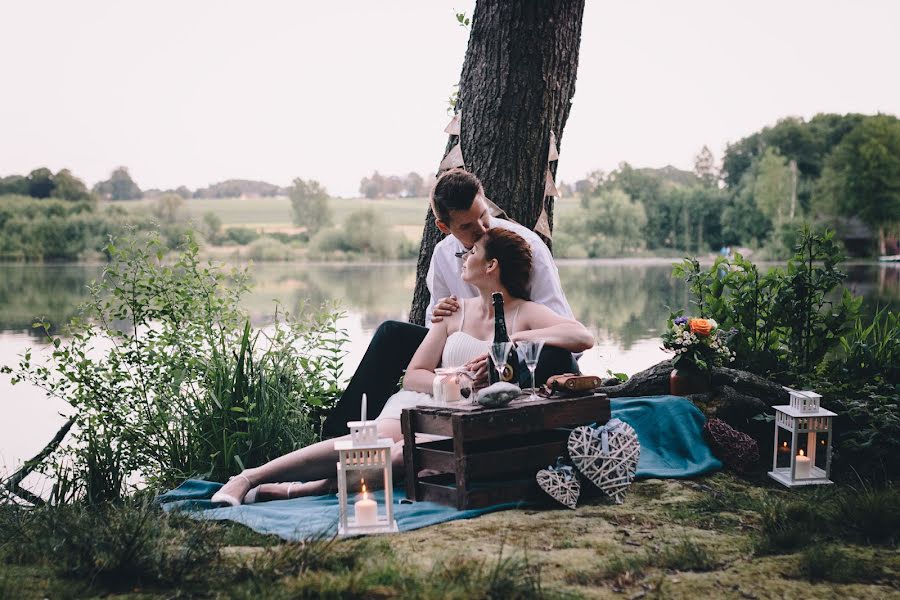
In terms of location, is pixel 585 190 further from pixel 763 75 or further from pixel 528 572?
pixel 528 572

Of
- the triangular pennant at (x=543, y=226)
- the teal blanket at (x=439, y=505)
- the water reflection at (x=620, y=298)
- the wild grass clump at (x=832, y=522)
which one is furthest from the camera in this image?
the water reflection at (x=620, y=298)

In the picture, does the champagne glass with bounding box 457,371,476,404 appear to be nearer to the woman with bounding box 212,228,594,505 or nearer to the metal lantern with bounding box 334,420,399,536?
the woman with bounding box 212,228,594,505

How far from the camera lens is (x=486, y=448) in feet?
11.0

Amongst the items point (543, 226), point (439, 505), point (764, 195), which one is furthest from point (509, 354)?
point (764, 195)

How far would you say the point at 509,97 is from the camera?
15.9 feet

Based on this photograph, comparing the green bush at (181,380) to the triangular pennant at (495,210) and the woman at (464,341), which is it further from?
the triangular pennant at (495,210)

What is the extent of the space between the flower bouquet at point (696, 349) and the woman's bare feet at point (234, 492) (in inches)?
85.1

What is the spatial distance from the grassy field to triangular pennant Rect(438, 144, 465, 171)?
5275mm

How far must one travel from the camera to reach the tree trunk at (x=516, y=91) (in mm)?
4793

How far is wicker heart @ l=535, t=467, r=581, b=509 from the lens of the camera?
313 centimetres

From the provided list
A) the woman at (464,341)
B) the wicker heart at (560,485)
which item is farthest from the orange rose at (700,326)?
the wicker heart at (560,485)

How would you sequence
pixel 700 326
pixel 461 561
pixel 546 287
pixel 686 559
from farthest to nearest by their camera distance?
pixel 700 326 → pixel 546 287 → pixel 686 559 → pixel 461 561

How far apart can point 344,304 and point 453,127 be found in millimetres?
1248

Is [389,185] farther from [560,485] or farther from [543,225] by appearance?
[560,485]
